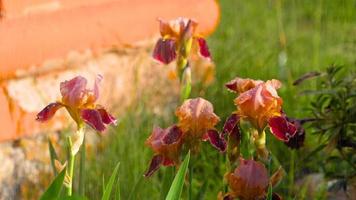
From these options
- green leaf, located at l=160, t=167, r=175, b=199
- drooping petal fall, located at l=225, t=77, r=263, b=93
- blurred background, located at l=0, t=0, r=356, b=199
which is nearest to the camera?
drooping petal fall, located at l=225, t=77, r=263, b=93

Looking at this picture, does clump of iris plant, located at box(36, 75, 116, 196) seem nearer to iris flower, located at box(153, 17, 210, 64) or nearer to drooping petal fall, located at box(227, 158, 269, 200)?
drooping petal fall, located at box(227, 158, 269, 200)

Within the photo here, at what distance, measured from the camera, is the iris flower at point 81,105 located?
6.10 ft

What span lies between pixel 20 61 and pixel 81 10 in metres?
0.45

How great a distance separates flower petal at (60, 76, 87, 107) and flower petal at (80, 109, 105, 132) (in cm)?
3

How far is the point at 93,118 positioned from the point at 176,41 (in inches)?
27.7

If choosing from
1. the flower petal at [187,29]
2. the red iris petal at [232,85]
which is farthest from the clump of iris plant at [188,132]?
the flower petal at [187,29]

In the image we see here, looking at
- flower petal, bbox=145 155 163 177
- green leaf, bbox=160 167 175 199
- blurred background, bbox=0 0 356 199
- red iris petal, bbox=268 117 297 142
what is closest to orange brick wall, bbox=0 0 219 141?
blurred background, bbox=0 0 356 199

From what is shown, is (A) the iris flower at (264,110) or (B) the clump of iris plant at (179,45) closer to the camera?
(A) the iris flower at (264,110)

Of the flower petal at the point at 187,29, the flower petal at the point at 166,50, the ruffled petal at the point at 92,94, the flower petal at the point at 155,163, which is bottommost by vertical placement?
the flower petal at the point at 155,163

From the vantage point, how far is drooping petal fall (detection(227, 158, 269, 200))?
74.1 inches

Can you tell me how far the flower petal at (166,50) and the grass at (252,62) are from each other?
0.39 m

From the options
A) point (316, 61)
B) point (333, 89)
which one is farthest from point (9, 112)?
point (316, 61)

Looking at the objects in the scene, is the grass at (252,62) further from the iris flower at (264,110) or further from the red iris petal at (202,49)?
the red iris petal at (202,49)

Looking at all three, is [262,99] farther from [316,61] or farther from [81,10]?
[316,61]
